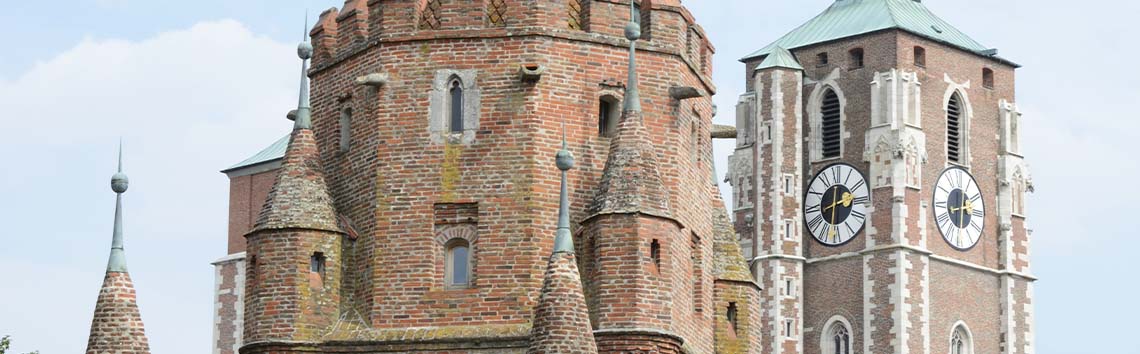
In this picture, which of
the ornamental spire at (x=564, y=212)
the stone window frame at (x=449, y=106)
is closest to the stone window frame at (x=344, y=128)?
the stone window frame at (x=449, y=106)

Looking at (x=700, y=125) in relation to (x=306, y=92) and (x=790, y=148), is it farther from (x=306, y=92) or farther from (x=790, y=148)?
(x=790, y=148)

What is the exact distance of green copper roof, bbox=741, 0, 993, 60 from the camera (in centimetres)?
10669

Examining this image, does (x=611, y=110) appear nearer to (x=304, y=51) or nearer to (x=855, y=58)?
(x=304, y=51)

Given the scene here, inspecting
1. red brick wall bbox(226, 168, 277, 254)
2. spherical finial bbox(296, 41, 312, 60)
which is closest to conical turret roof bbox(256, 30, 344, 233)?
spherical finial bbox(296, 41, 312, 60)

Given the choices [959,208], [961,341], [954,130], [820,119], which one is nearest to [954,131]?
[954,130]

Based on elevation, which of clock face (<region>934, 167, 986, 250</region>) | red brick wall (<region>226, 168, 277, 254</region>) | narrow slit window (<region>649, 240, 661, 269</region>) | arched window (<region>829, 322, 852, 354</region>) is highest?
clock face (<region>934, 167, 986, 250</region>)

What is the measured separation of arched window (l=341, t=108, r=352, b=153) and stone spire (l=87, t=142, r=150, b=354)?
11.2ft

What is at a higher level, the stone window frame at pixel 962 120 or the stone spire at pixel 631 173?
the stone window frame at pixel 962 120

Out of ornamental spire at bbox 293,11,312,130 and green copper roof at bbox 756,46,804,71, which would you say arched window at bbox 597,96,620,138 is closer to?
ornamental spire at bbox 293,11,312,130

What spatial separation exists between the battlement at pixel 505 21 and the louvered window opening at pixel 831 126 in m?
62.5

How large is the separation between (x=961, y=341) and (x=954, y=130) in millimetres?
7285

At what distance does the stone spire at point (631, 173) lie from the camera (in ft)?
139

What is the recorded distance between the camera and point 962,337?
107m

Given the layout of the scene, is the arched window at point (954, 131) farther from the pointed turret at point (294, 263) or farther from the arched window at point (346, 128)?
the pointed turret at point (294, 263)
